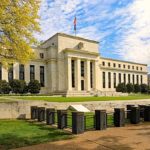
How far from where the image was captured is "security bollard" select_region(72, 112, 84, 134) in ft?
42.5

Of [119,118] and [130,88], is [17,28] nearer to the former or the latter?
[119,118]

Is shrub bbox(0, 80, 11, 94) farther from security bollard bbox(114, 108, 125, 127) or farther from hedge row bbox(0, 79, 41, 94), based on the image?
security bollard bbox(114, 108, 125, 127)

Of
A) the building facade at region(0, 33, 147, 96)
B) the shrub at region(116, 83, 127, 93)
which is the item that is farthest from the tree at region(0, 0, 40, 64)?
the shrub at region(116, 83, 127, 93)

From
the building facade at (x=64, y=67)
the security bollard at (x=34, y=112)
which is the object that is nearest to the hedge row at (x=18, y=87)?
the building facade at (x=64, y=67)

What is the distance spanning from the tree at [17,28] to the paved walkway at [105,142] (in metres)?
10.0

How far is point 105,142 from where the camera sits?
10680 millimetres

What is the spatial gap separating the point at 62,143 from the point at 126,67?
92.1m

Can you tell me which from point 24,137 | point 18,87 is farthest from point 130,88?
point 24,137

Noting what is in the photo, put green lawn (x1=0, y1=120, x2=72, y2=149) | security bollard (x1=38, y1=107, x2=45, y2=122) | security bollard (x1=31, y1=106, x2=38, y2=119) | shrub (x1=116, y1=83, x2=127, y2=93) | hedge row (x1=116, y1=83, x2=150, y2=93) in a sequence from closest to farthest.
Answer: green lawn (x1=0, y1=120, x2=72, y2=149) → security bollard (x1=38, y1=107, x2=45, y2=122) → security bollard (x1=31, y1=106, x2=38, y2=119) → shrub (x1=116, y1=83, x2=127, y2=93) → hedge row (x1=116, y1=83, x2=150, y2=93)

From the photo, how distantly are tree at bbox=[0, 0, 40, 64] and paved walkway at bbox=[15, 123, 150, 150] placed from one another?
1003cm

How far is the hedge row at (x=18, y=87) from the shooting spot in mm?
58781

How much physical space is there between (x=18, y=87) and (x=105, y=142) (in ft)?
168

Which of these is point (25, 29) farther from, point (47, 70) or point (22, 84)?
point (47, 70)

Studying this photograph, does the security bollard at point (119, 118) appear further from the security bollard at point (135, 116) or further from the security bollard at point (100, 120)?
the security bollard at point (135, 116)
